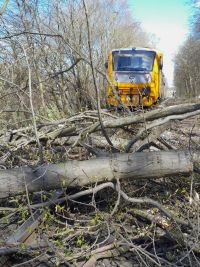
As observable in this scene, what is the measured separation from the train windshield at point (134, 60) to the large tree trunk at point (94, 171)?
1184cm

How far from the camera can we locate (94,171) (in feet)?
12.8

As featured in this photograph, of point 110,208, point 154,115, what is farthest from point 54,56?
point 110,208

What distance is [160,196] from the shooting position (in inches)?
176

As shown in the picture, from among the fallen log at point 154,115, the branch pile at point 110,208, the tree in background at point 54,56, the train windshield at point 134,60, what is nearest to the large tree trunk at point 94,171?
the branch pile at point 110,208

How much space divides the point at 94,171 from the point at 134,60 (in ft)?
41.1

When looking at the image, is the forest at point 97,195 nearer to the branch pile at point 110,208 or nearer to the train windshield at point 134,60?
the branch pile at point 110,208

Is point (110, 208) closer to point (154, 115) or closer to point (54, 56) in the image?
point (154, 115)

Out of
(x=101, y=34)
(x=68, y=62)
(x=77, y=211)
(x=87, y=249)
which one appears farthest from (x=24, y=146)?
Result: (x=101, y=34)

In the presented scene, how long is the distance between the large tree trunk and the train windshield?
1184 centimetres

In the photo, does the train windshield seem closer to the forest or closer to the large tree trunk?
the forest

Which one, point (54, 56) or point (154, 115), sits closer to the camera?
point (154, 115)

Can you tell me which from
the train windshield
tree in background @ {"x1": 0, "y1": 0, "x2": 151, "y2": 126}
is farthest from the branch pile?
the train windshield

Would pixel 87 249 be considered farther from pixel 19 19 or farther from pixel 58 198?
pixel 19 19

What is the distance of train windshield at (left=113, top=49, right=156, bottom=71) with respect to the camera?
1566cm
